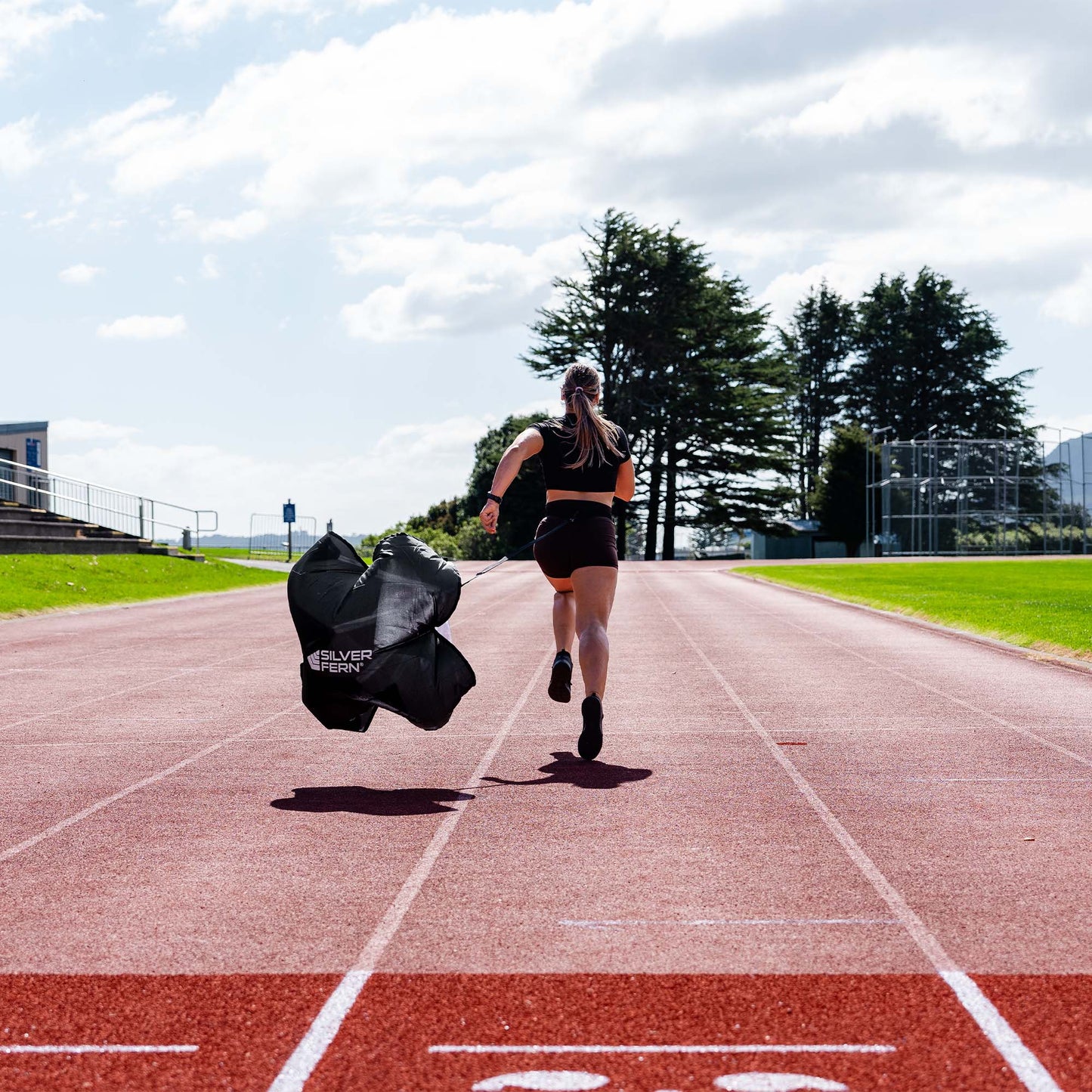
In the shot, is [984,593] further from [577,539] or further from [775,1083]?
[775,1083]

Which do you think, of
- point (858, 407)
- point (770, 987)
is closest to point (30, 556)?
point (770, 987)

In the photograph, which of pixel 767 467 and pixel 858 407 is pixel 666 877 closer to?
pixel 767 467

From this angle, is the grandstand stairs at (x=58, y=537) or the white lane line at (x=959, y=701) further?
the grandstand stairs at (x=58, y=537)

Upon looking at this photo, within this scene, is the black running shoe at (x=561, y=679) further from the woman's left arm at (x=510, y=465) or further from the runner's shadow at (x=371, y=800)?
the runner's shadow at (x=371, y=800)

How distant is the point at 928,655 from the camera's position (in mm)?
12953

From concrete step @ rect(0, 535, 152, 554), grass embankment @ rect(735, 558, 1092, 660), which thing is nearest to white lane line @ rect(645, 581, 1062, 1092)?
grass embankment @ rect(735, 558, 1092, 660)

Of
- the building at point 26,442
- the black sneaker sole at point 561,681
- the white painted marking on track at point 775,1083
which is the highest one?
the building at point 26,442

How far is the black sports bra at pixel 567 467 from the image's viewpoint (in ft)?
22.1

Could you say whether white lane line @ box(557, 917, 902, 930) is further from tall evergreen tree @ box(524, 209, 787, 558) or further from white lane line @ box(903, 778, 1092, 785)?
tall evergreen tree @ box(524, 209, 787, 558)

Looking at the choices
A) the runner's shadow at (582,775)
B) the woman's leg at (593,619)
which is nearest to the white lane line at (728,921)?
the runner's shadow at (582,775)

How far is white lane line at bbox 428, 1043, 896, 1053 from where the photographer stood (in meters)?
2.96

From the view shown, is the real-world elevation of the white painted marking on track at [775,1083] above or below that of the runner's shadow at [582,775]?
above

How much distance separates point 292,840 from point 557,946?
1681 millimetres

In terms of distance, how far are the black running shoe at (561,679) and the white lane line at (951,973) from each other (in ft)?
4.57
